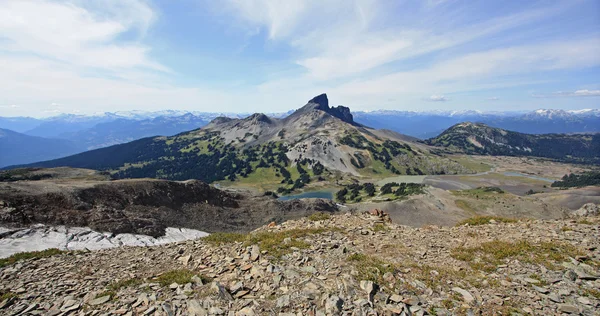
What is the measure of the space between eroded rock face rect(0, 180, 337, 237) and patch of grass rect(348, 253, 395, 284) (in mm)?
38330

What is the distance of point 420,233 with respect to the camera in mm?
21672

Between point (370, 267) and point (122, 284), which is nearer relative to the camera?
point (122, 284)

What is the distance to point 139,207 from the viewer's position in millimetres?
54375

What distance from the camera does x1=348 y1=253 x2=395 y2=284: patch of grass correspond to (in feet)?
43.0

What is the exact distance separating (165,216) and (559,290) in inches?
2259

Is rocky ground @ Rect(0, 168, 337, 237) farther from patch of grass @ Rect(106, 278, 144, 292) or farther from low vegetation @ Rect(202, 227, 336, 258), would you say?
patch of grass @ Rect(106, 278, 144, 292)

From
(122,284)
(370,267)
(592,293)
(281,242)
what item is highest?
(122,284)

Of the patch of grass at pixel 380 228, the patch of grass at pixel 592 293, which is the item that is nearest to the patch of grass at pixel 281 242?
the patch of grass at pixel 380 228

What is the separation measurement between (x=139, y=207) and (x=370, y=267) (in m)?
54.4

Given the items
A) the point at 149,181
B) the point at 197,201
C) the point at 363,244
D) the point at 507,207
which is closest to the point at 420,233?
the point at 363,244

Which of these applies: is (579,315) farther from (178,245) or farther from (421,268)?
(178,245)

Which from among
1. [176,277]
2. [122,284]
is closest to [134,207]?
[122,284]

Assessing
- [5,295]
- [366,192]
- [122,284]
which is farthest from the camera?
[366,192]

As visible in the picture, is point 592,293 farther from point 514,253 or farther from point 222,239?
point 222,239
